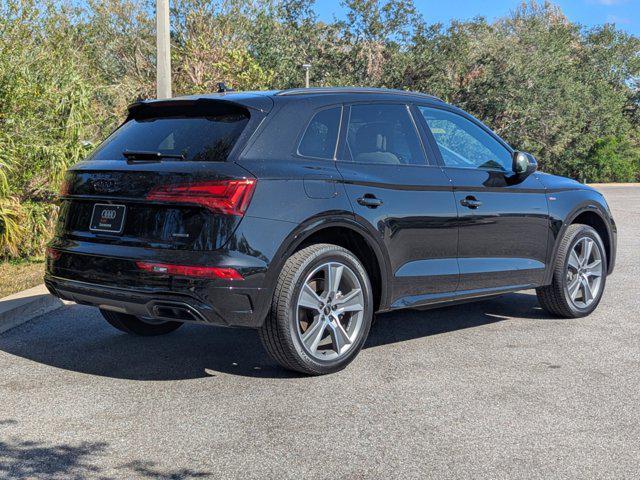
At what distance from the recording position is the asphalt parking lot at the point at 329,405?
395 cm

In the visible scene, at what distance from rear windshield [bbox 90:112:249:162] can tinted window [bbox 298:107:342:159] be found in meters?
0.43

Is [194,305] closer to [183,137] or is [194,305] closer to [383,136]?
[183,137]

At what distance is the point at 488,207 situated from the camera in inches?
259

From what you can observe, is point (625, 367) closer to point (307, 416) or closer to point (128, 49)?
point (307, 416)

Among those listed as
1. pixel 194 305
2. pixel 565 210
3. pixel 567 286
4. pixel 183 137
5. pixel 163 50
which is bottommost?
pixel 567 286

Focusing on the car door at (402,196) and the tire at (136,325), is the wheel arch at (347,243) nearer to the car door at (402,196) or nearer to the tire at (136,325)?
the car door at (402,196)

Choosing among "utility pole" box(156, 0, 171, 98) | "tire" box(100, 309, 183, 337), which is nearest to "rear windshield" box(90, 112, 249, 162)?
"tire" box(100, 309, 183, 337)

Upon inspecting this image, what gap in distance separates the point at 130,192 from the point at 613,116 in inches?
1854

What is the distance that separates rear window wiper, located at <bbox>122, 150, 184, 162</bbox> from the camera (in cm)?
529

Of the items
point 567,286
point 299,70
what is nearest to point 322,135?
point 567,286

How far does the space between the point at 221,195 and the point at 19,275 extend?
506 cm

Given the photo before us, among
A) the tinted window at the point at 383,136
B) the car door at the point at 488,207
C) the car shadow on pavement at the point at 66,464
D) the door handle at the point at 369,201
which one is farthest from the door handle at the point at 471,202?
the car shadow on pavement at the point at 66,464

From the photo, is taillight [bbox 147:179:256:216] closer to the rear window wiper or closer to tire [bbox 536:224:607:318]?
the rear window wiper

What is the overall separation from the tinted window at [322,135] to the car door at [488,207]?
932 mm
